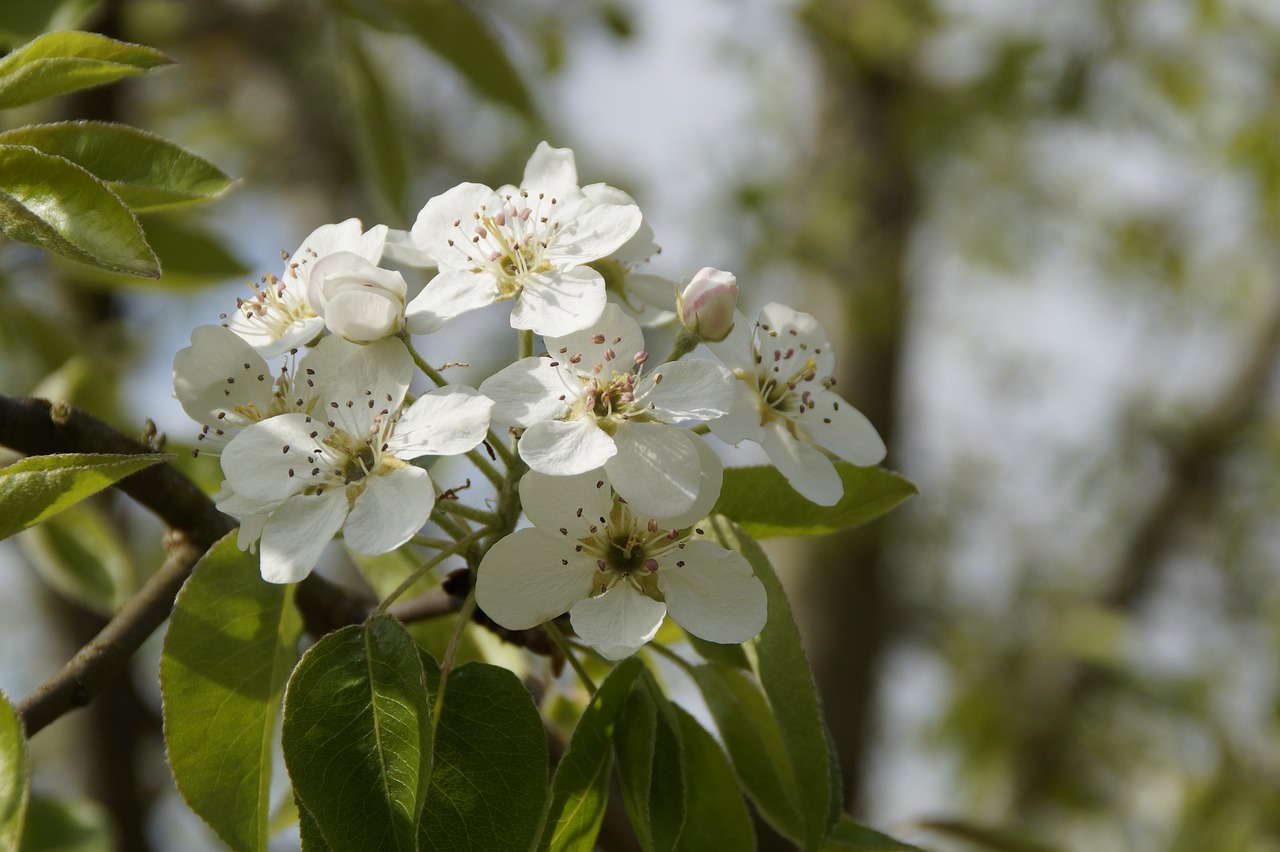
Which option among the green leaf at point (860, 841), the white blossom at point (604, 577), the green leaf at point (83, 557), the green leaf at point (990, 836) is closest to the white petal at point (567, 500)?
the white blossom at point (604, 577)

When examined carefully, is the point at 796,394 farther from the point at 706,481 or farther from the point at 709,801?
the point at 709,801

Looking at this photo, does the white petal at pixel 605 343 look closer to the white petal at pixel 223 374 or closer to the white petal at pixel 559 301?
the white petal at pixel 559 301

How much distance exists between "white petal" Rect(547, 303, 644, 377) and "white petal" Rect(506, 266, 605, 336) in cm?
1

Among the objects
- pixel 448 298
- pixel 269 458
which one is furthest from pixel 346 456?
pixel 448 298

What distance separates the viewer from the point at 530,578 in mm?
953

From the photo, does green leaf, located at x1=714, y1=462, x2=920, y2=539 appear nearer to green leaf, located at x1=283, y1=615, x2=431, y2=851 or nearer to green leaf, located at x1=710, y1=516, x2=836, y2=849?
green leaf, located at x1=710, y1=516, x2=836, y2=849

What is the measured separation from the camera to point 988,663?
15.9 ft

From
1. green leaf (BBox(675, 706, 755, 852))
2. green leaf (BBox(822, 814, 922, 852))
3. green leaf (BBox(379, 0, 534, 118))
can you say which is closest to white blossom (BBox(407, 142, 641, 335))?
green leaf (BBox(675, 706, 755, 852))

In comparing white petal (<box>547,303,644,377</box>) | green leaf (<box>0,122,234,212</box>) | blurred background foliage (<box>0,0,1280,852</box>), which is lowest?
blurred background foliage (<box>0,0,1280,852</box>)

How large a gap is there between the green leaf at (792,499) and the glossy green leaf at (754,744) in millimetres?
177

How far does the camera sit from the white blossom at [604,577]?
0.93 metres

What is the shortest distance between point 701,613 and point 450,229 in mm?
450

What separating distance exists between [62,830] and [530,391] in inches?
44.4

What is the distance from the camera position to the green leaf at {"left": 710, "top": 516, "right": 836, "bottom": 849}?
36.8 inches
